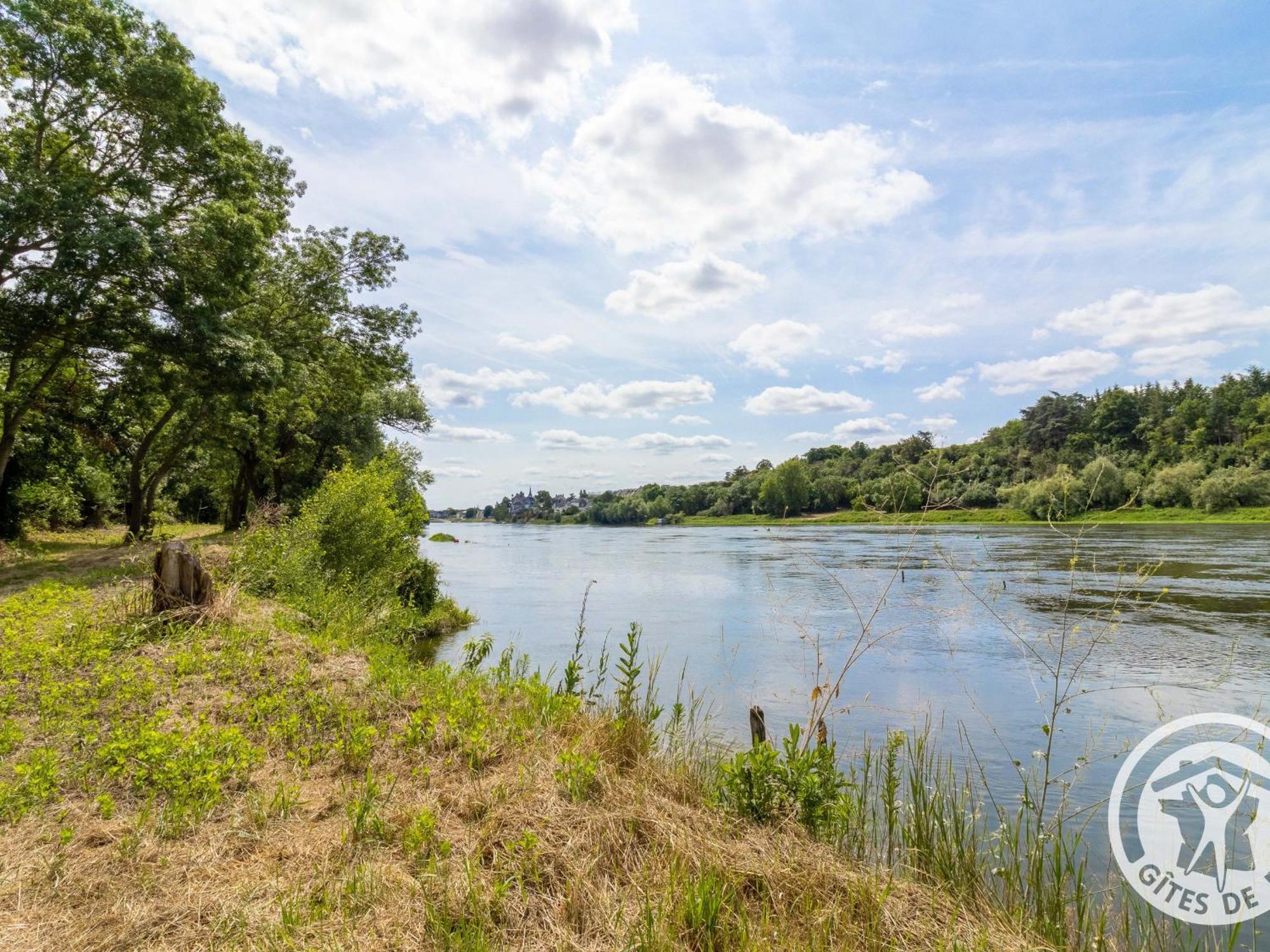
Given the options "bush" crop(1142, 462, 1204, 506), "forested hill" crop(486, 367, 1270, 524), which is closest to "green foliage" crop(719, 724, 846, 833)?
"forested hill" crop(486, 367, 1270, 524)

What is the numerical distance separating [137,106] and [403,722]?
1533cm

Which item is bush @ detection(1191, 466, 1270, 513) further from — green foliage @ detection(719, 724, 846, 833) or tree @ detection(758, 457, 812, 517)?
green foliage @ detection(719, 724, 846, 833)

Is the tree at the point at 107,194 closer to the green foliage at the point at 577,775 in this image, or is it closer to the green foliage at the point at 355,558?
the green foliage at the point at 355,558

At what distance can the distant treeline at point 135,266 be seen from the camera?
1237 cm

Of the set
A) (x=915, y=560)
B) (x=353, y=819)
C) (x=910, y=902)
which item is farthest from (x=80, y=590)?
(x=915, y=560)

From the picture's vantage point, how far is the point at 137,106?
13688 mm

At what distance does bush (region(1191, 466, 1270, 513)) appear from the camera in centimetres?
5731

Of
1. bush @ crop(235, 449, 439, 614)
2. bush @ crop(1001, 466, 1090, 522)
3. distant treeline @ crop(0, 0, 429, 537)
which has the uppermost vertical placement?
distant treeline @ crop(0, 0, 429, 537)

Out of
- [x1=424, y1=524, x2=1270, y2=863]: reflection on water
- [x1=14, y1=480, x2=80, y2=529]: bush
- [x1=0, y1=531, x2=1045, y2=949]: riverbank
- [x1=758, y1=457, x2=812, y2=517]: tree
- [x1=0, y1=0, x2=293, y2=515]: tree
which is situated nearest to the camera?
[x1=0, y1=531, x2=1045, y2=949]: riverbank

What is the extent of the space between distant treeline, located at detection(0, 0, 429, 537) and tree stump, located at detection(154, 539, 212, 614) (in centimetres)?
762

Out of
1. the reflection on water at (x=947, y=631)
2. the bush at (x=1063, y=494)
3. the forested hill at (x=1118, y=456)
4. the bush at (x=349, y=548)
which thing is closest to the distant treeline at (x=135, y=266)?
the bush at (x=349, y=548)

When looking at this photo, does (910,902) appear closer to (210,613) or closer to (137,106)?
(210,613)

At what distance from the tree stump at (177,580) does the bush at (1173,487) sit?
7491 cm

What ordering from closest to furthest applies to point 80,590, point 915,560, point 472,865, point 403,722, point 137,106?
1. point 472,865
2. point 403,722
3. point 80,590
4. point 137,106
5. point 915,560
